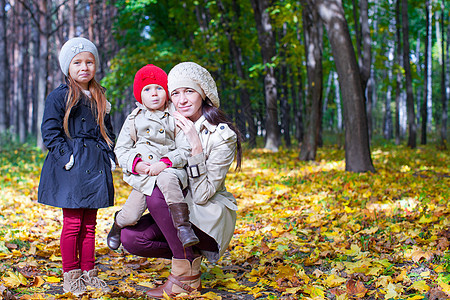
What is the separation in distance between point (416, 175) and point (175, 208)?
22.0 ft

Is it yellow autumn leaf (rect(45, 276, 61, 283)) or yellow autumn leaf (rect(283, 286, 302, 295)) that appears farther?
yellow autumn leaf (rect(45, 276, 61, 283))

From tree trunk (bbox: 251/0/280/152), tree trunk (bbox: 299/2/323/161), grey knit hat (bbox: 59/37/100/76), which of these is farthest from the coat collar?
tree trunk (bbox: 251/0/280/152)

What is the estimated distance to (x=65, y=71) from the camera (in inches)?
134

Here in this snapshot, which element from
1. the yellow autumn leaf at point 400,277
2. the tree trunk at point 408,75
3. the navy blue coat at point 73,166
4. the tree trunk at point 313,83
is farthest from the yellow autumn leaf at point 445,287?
the tree trunk at point 408,75

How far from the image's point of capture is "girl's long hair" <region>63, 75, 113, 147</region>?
3.31 m

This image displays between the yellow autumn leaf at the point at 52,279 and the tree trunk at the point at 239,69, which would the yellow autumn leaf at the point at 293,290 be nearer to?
the yellow autumn leaf at the point at 52,279

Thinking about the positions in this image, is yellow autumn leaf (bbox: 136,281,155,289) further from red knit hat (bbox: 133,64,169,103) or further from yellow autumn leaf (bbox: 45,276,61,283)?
red knit hat (bbox: 133,64,169,103)

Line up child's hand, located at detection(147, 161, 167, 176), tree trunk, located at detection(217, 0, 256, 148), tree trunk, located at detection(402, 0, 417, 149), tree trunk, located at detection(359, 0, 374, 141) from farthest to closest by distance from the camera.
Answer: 1. tree trunk, located at detection(217, 0, 256, 148)
2. tree trunk, located at detection(402, 0, 417, 149)
3. tree trunk, located at detection(359, 0, 374, 141)
4. child's hand, located at detection(147, 161, 167, 176)

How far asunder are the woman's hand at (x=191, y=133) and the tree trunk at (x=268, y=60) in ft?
37.0

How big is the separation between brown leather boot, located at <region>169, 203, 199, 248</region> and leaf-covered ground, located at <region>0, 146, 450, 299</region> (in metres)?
0.53

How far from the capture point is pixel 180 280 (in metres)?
3.22

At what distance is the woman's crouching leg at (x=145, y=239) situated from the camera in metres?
3.32

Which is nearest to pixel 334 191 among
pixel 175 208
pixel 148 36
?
pixel 175 208

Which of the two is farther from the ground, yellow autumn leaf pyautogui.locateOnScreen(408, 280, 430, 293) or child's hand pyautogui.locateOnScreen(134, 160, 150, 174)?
child's hand pyautogui.locateOnScreen(134, 160, 150, 174)
